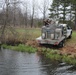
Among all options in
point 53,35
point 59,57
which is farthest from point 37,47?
point 59,57

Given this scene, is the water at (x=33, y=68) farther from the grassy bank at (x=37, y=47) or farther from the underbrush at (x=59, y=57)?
the grassy bank at (x=37, y=47)

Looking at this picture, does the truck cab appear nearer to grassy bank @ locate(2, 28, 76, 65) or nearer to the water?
grassy bank @ locate(2, 28, 76, 65)

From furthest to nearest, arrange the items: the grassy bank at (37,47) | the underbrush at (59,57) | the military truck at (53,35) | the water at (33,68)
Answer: the military truck at (53,35) → the grassy bank at (37,47) → the underbrush at (59,57) → the water at (33,68)

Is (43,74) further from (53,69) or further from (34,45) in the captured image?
(34,45)

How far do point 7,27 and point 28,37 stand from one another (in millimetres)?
3319

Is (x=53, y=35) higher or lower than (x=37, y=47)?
higher

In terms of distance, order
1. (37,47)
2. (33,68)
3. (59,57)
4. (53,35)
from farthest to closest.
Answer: (37,47) < (53,35) < (59,57) < (33,68)

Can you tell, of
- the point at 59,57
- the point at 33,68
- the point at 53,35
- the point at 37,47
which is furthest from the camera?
the point at 37,47

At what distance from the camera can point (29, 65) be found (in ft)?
68.8

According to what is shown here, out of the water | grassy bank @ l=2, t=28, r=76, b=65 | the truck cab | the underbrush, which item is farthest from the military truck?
the water

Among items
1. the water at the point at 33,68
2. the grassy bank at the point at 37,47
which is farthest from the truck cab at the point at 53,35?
→ the water at the point at 33,68

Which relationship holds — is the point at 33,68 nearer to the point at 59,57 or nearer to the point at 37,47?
the point at 59,57

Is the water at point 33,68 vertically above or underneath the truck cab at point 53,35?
underneath

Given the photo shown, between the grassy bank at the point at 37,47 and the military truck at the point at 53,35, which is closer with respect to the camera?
the grassy bank at the point at 37,47
